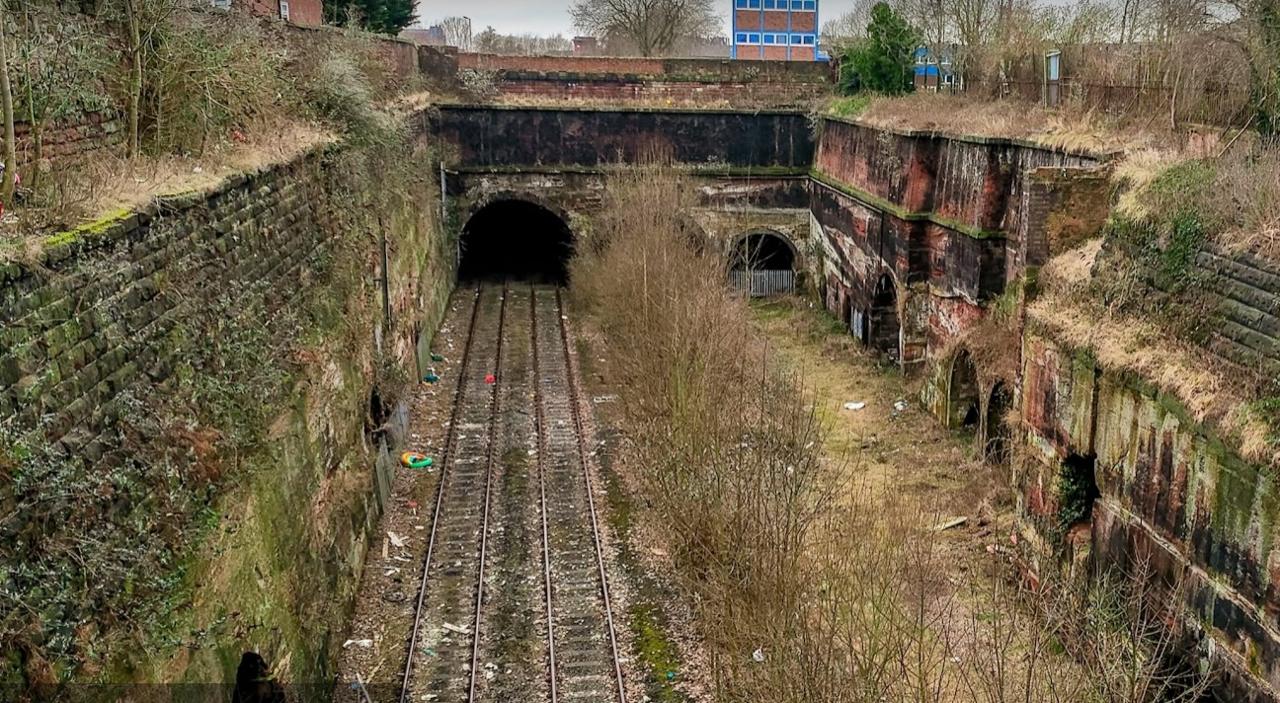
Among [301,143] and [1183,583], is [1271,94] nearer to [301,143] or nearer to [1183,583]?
[1183,583]

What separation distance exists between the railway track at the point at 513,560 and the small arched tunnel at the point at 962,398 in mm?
6442

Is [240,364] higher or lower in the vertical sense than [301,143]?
lower

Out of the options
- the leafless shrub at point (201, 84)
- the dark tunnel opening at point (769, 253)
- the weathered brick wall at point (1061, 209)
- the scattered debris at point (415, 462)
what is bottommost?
the scattered debris at point (415, 462)

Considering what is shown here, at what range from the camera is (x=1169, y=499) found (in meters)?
9.24

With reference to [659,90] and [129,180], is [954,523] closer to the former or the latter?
[129,180]

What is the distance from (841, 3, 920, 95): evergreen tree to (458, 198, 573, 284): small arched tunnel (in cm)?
961

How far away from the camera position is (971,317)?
1731 centimetres

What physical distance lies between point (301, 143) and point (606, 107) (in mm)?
16095

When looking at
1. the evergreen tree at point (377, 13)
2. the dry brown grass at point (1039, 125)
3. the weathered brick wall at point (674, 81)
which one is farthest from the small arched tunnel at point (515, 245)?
the dry brown grass at point (1039, 125)

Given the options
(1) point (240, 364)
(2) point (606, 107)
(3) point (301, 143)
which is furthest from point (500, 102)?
(1) point (240, 364)

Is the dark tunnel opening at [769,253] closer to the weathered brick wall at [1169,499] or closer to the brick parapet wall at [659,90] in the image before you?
the brick parapet wall at [659,90]

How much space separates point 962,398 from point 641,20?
33.9m

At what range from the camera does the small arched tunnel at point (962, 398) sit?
57.8 ft

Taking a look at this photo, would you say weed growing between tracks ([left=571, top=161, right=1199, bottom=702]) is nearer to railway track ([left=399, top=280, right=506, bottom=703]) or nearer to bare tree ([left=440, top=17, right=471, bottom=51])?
railway track ([left=399, top=280, right=506, bottom=703])
